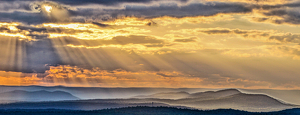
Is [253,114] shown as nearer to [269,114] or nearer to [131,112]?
[269,114]

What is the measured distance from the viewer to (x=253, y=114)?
118312 mm

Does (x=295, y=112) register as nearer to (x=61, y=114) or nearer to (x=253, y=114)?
(x=253, y=114)

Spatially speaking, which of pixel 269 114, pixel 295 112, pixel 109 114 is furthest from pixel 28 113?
pixel 295 112

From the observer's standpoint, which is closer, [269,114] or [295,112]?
[269,114]

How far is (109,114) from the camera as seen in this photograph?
12294 centimetres

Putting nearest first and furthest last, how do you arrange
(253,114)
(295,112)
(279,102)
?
(253,114) → (295,112) → (279,102)

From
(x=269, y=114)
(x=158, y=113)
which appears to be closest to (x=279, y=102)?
(x=269, y=114)

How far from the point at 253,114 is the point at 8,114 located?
278ft

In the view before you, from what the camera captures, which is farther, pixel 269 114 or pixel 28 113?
pixel 28 113

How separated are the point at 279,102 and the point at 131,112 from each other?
105 m

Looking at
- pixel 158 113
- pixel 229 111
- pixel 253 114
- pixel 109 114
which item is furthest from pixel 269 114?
pixel 109 114

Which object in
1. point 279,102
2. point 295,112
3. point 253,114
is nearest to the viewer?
point 253,114

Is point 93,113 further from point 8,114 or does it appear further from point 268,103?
point 268,103

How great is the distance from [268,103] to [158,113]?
9629 cm
